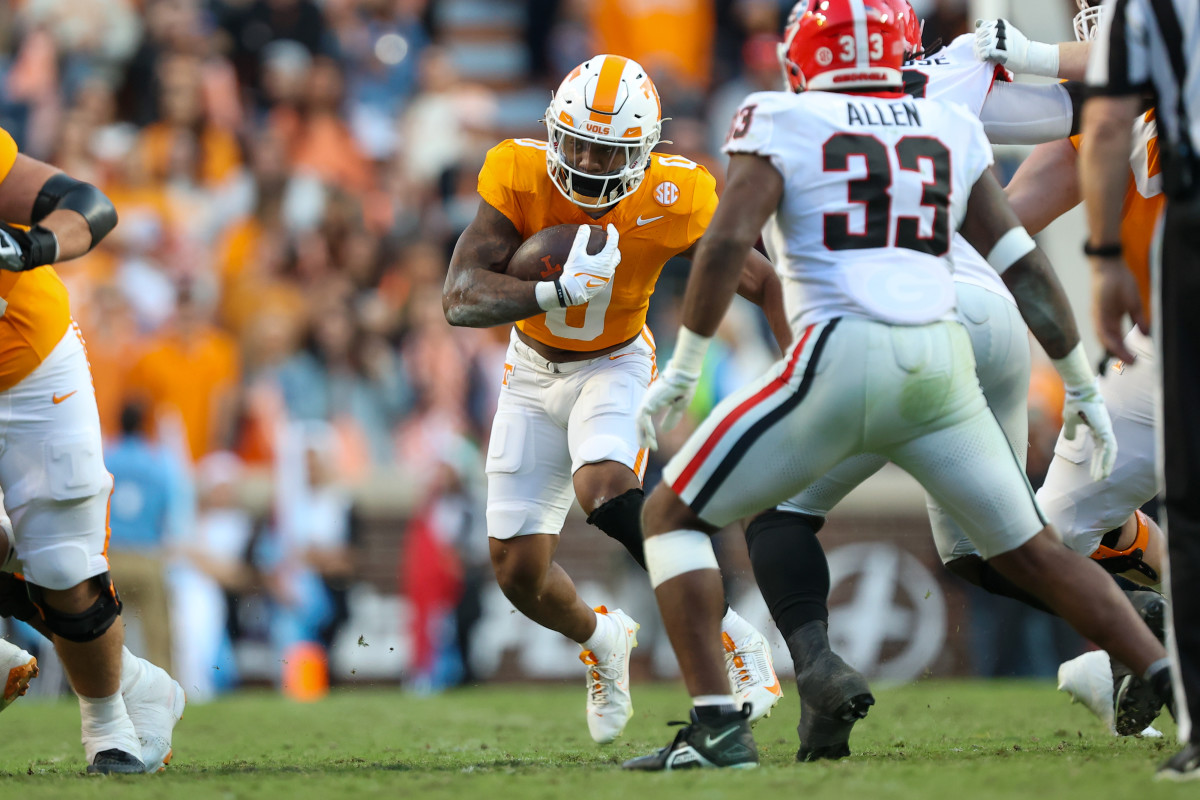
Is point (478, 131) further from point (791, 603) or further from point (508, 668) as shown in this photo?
point (791, 603)

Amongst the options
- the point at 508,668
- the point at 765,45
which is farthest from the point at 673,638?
the point at 765,45

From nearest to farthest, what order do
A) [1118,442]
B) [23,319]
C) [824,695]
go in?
[824,695], [23,319], [1118,442]

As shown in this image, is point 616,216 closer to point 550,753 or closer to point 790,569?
point 790,569

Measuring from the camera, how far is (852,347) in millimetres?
3559

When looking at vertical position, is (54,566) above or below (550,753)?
above

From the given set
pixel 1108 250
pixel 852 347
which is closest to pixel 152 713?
pixel 852 347

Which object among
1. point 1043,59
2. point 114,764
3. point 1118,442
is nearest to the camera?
point 114,764

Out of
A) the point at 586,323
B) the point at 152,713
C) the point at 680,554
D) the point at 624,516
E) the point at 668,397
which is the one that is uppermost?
the point at 668,397

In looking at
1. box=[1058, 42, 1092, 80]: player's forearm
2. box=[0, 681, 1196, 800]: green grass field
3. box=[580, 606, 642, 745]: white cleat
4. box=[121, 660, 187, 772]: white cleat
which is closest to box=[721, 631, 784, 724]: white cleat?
box=[0, 681, 1196, 800]: green grass field

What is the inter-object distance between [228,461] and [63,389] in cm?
540

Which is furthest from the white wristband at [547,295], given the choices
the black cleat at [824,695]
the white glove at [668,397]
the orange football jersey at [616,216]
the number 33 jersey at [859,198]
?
the black cleat at [824,695]

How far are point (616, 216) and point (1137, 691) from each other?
2327 mm

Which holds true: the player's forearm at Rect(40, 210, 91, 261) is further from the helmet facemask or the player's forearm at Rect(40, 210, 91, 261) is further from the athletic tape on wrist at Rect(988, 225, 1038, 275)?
the athletic tape on wrist at Rect(988, 225, 1038, 275)

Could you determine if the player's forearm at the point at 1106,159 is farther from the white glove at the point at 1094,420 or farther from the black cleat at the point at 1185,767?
the black cleat at the point at 1185,767
